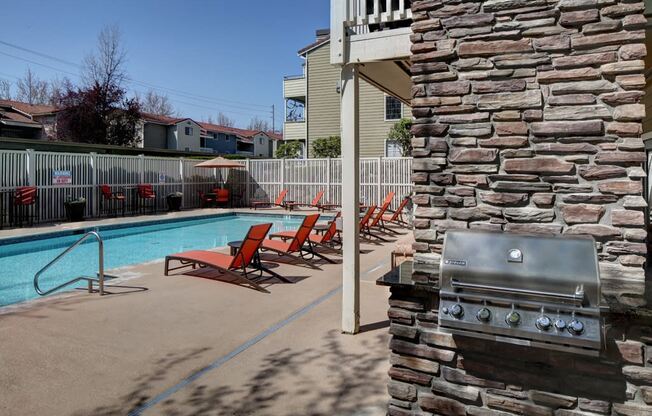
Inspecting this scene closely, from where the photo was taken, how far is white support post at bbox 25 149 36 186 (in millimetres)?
13438

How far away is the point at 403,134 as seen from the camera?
64.1 ft

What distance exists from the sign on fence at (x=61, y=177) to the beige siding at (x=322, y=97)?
11927mm

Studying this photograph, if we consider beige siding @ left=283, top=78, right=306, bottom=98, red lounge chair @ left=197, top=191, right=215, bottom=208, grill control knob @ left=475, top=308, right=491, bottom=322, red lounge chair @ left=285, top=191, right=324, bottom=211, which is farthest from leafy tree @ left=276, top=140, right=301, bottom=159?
grill control knob @ left=475, top=308, right=491, bottom=322

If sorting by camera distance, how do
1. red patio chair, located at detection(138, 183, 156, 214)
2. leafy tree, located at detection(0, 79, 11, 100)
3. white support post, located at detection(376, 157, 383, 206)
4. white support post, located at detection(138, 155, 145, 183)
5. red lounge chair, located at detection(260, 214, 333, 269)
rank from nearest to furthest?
red lounge chair, located at detection(260, 214, 333, 269) → red patio chair, located at detection(138, 183, 156, 214) → white support post, located at detection(376, 157, 383, 206) → white support post, located at detection(138, 155, 145, 183) → leafy tree, located at detection(0, 79, 11, 100)

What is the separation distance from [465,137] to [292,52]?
23.3 metres

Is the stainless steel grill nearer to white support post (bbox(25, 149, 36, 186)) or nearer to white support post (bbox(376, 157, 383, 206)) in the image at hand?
white support post (bbox(376, 157, 383, 206))

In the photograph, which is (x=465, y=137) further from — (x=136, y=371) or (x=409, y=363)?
(x=136, y=371)

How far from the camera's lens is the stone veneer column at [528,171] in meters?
2.37

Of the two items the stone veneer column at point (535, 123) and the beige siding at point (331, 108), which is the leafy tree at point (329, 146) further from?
the stone veneer column at point (535, 123)

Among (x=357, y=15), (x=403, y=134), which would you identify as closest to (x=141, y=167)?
(x=403, y=134)

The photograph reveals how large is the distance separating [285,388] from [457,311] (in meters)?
1.63

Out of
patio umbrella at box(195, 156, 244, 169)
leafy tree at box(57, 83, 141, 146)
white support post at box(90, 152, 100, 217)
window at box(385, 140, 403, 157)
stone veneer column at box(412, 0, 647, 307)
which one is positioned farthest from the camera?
leafy tree at box(57, 83, 141, 146)

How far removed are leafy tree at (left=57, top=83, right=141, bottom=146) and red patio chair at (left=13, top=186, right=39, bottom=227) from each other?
14.8 metres

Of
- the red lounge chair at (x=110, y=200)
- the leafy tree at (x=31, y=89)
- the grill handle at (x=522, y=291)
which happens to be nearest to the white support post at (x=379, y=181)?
the red lounge chair at (x=110, y=200)
